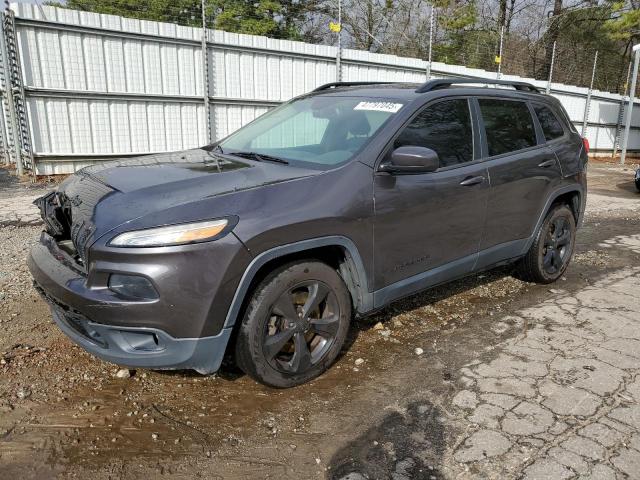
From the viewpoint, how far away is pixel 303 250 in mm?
2807

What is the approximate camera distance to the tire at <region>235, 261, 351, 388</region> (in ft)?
8.87

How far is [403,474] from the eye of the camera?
232 cm

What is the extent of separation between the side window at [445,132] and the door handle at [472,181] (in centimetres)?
14

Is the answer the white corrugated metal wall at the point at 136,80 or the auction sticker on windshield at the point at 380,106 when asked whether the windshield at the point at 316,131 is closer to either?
the auction sticker on windshield at the point at 380,106

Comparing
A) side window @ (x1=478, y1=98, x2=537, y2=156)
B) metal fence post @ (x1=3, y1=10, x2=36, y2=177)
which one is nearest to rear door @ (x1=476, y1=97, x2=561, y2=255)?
side window @ (x1=478, y1=98, x2=537, y2=156)

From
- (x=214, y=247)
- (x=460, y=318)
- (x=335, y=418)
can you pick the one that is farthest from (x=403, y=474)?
(x=460, y=318)

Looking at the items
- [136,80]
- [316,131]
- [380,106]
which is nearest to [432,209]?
[380,106]

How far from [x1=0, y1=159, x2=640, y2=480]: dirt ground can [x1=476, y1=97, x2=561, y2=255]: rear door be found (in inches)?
29.9

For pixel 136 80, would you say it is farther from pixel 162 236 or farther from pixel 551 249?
pixel 162 236

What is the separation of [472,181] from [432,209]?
0.49 metres

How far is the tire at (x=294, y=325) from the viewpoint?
2.71 m

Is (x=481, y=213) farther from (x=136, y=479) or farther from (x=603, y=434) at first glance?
(x=136, y=479)

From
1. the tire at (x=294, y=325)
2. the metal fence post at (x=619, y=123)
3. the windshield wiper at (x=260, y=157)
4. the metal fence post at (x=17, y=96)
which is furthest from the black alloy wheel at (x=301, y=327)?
the metal fence post at (x=619, y=123)

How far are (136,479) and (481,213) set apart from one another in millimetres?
2827
